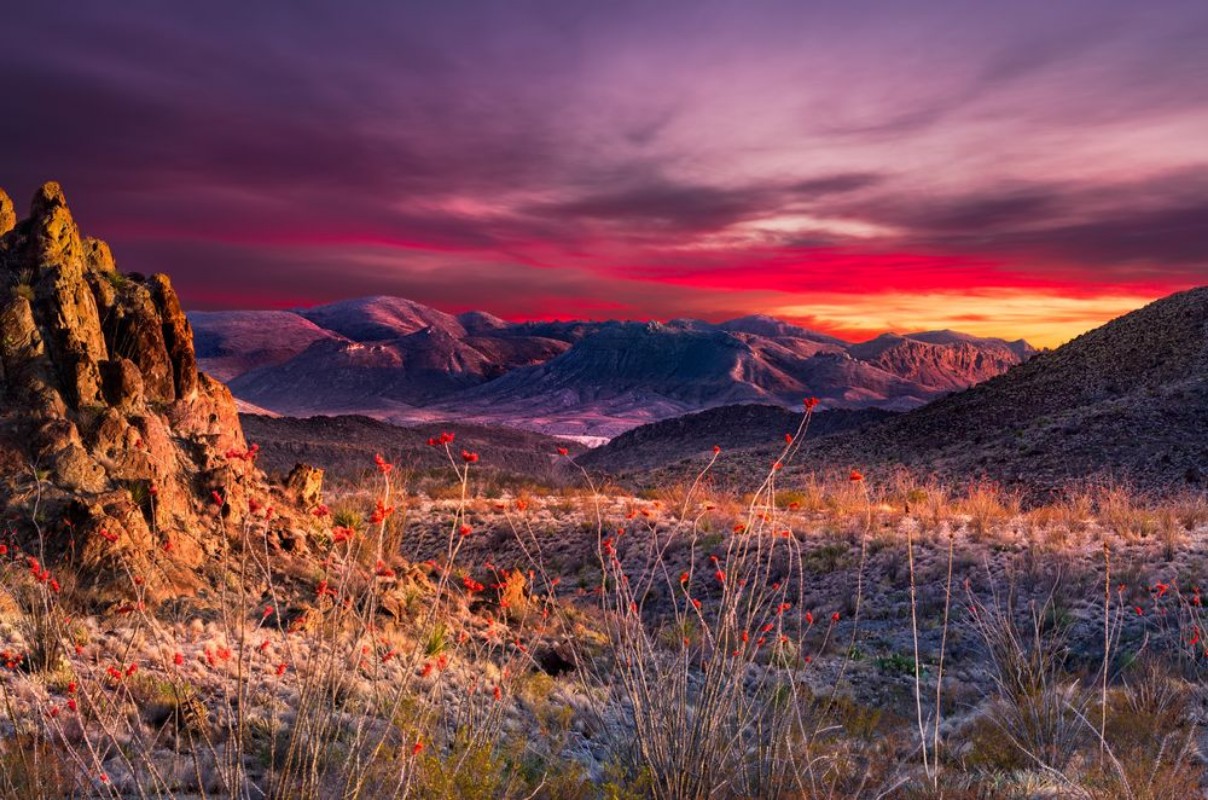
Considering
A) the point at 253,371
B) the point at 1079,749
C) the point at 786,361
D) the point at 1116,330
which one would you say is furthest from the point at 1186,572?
the point at 253,371

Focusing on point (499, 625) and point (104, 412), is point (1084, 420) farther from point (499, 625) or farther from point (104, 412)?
point (104, 412)

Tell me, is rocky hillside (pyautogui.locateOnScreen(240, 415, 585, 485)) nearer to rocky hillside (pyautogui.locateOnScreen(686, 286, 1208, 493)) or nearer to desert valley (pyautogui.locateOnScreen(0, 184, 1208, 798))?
rocky hillside (pyautogui.locateOnScreen(686, 286, 1208, 493))

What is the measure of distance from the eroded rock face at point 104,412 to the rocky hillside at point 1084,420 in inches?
879

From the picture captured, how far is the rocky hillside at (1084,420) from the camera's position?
24.7m

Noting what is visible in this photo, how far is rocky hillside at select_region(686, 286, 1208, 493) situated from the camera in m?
24.7

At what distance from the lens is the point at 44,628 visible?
5.45 m

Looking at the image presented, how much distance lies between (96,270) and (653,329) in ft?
555

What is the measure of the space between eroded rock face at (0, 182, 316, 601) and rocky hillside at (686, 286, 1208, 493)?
22325 mm

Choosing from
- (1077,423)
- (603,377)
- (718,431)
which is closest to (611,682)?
(1077,423)

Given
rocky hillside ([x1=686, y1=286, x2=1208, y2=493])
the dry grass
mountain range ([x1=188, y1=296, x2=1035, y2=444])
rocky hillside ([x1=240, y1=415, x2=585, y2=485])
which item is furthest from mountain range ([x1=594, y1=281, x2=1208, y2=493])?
mountain range ([x1=188, y1=296, x2=1035, y2=444])

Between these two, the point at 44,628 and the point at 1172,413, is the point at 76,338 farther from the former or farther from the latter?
the point at 1172,413

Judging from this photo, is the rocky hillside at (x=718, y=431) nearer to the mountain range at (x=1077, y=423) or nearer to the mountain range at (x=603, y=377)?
the mountain range at (x=1077, y=423)

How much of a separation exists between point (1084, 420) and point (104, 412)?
30.0 metres

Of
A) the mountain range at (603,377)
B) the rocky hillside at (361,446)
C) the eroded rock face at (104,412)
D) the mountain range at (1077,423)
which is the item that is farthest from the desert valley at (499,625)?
the mountain range at (603,377)
